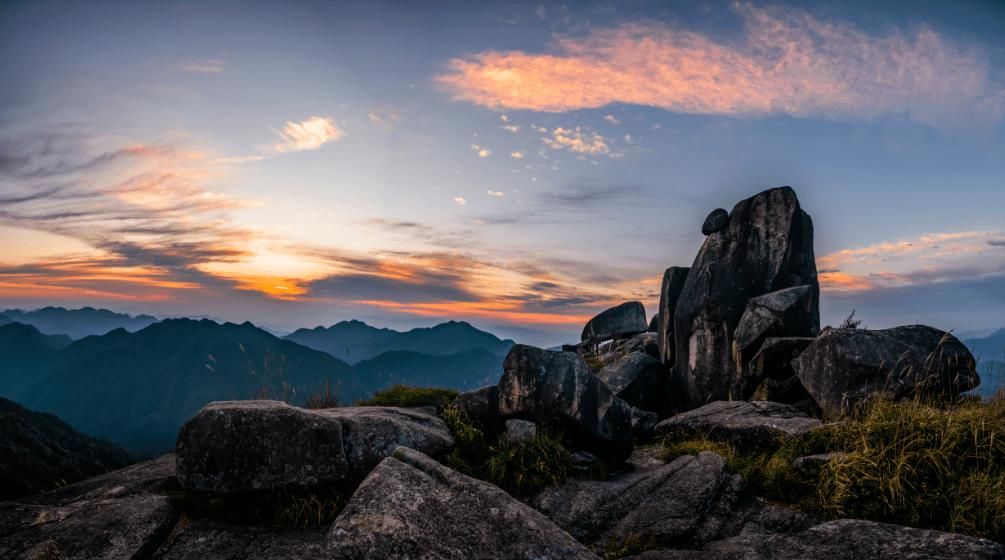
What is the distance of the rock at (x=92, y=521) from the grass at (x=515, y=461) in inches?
200

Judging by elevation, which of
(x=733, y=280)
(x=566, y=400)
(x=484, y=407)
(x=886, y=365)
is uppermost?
(x=733, y=280)

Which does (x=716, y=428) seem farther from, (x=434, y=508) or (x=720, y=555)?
(x=434, y=508)

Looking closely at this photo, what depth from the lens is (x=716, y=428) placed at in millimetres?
12422

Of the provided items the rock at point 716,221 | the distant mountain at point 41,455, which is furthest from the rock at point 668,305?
the distant mountain at point 41,455

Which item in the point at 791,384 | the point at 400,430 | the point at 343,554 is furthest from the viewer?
the point at 791,384

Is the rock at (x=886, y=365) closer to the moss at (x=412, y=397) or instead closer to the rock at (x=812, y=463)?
the rock at (x=812, y=463)

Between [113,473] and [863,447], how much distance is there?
563 inches

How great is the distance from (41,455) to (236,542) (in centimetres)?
6058

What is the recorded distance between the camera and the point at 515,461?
417 inches

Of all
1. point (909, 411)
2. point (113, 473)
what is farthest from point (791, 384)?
point (113, 473)

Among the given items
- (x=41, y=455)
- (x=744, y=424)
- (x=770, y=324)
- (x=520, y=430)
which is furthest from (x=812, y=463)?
(x=41, y=455)

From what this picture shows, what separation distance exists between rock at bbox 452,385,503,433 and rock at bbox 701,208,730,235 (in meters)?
14.1

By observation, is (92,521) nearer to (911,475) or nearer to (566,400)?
(566,400)

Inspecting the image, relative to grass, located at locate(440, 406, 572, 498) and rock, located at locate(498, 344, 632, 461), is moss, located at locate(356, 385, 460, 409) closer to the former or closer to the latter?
rock, located at locate(498, 344, 632, 461)
